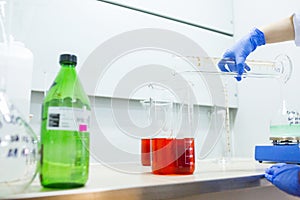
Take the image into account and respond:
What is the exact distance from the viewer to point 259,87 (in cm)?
178

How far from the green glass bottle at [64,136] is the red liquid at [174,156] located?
28cm

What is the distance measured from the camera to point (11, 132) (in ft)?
1.67

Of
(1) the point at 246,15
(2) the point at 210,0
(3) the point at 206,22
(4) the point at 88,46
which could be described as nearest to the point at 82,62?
(4) the point at 88,46

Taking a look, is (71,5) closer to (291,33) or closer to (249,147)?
(291,33)

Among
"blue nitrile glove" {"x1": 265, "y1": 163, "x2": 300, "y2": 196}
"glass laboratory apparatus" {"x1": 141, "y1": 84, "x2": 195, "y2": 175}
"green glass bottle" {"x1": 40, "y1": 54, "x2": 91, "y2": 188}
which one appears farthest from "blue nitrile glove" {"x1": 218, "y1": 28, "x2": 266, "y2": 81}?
"green glass bottle" {"x1": 40, "y1": 54, "x2": 91, "y2": 188}

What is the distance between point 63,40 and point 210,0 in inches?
41.5

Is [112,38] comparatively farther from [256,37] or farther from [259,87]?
[259,87]

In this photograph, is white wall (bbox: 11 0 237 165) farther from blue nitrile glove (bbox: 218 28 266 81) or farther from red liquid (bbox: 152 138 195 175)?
blue nitrile glove (bbox: 218 28 266 81)

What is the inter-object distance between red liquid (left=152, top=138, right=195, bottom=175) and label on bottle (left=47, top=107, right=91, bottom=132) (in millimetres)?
298

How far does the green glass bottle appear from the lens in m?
0.55

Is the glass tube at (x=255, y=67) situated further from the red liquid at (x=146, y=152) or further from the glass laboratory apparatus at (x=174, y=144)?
the red liquid at (x=146, y=152)

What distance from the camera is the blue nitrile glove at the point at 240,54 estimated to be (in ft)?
3.77

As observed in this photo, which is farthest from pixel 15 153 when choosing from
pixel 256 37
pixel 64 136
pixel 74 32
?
pixel 256 37

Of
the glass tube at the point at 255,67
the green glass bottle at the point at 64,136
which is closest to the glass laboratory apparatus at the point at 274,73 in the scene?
the glass tube at the point at 255,67
